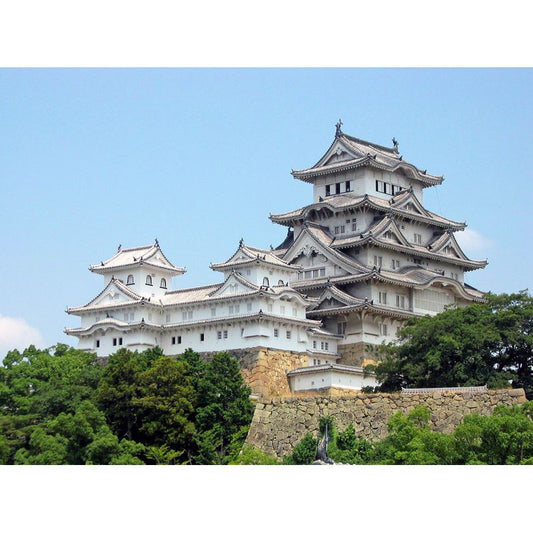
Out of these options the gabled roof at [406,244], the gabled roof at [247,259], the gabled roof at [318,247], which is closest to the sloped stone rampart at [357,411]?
the gabled roof at [247,259]

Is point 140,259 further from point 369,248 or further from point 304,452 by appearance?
point 304,452

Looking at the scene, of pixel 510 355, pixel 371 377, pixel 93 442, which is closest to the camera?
pixel 93 442

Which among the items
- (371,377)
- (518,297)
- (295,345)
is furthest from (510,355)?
(295,345)

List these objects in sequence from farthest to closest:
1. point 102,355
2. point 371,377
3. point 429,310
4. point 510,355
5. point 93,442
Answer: point 429,310
point 102,355
point 371,377
point 510,355
point 93,442

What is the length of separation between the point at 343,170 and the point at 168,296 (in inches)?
430

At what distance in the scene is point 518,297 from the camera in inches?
1608

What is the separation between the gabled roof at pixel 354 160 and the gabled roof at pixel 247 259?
8.52m

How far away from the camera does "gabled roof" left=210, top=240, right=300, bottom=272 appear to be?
47.7m

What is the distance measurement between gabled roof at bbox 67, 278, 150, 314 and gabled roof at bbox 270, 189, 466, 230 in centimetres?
941

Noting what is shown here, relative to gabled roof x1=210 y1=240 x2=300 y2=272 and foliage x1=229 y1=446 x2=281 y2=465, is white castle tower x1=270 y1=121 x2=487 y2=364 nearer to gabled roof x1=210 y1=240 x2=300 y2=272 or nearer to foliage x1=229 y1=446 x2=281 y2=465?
gabled roof x1=210 y1=240 x2=300 y2=272

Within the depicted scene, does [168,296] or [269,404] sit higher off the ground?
[168,296]

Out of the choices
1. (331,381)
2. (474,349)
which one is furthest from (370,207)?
(474,349)

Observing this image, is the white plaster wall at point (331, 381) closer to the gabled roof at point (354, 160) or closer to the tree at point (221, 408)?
the tree at point (221, 408)

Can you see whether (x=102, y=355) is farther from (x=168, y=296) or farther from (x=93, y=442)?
(x=93, y=442)
